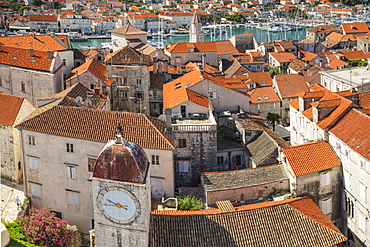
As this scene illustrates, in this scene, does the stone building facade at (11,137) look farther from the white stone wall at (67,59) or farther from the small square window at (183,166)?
the white stone wall at (67,59)

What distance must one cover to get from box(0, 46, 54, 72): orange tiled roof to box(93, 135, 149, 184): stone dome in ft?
87.5

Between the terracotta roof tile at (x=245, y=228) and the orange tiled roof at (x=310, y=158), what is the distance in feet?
17.6

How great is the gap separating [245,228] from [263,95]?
115ft

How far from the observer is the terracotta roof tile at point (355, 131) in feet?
108

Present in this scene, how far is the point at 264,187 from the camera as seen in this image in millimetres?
35000

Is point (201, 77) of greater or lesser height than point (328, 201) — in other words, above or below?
above

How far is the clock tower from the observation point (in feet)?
80.2

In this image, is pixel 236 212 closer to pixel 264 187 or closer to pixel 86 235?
pixel 264 187

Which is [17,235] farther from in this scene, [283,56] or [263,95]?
[283,56]

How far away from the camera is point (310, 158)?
35188 mm

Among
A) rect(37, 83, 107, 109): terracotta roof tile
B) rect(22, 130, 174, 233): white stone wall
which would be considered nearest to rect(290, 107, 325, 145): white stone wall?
rect(22, 130, 174, 233): white stone wall

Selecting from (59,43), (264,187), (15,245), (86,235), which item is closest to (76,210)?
(86,235)

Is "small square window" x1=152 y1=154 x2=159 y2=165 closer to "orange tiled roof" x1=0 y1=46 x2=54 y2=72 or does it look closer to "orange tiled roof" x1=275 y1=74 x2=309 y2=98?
"orange tiled roof" x1=0 y1=46 x2=54 y2=72

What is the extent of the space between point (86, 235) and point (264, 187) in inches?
464
